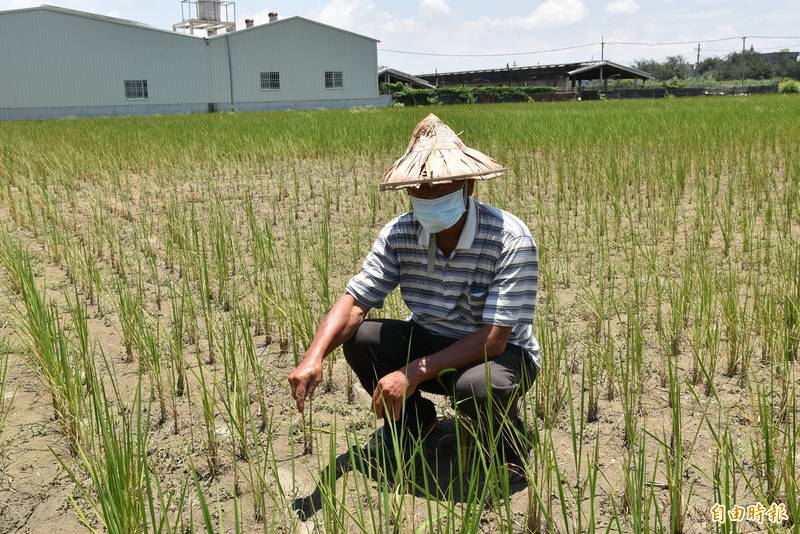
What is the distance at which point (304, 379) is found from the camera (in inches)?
74.3

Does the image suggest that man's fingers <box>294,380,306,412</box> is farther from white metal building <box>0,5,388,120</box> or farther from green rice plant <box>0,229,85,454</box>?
white metal building <box>0,5,388,120</box>

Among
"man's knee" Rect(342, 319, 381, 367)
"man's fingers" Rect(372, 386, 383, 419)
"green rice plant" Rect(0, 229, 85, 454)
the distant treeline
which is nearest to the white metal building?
"green rice plant" Rect(0, 229, 85, 454)

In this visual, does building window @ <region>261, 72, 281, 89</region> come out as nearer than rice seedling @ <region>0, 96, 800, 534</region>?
No

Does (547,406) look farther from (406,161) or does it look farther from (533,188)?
(533,188)

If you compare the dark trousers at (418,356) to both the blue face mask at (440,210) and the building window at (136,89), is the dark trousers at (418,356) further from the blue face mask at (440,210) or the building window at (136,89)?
the building window at (136,89)

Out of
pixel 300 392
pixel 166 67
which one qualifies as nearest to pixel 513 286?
pixel 300 392

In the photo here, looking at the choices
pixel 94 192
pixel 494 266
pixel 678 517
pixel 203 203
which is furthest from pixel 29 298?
pixel 94 192

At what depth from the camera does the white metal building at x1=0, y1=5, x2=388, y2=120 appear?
75.9 ft

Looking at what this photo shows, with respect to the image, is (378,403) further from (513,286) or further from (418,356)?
(513,286)

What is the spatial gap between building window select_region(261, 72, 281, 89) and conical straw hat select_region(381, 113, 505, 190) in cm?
2701

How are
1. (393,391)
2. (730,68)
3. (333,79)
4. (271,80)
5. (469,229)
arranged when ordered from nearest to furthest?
1. (393,391)
2. (469,229)
3. (271,80)
4. (333,79)
5. (730,68)

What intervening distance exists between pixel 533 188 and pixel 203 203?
2.93 meters

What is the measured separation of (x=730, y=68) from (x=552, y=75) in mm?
48022

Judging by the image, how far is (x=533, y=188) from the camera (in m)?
6.26
